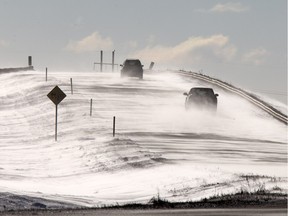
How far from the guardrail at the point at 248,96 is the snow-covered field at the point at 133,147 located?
0.75m

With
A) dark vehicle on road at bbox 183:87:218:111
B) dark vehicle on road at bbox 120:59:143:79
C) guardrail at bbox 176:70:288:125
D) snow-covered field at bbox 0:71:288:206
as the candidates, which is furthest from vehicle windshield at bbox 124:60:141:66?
dark vehicle on road at bbox 183:87:218:111

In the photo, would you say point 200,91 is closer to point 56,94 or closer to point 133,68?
point 56,94

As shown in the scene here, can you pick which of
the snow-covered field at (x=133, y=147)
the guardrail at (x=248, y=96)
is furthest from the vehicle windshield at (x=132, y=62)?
the snow-covered field at (x=133, y=147)

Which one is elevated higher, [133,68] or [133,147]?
[133,68]

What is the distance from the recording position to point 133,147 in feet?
96.7

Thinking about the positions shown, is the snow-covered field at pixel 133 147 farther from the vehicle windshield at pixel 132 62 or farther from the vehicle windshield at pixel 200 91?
the vehicle windshield at pixel 132 62

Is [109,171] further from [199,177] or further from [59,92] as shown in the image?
[59,92]

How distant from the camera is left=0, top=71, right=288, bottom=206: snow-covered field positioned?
65.5 feet

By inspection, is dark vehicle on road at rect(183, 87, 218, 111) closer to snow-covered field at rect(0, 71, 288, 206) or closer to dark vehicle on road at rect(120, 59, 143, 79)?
snow-covered field at rect(0, 71, 288, 206)

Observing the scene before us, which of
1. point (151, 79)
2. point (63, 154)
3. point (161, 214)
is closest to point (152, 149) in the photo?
point (63, 154)

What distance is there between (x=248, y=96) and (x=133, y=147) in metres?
29.7

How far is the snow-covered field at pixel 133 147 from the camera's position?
65.5ft

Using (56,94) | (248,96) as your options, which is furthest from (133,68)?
(56,94)

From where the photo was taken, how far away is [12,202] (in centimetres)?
1466
